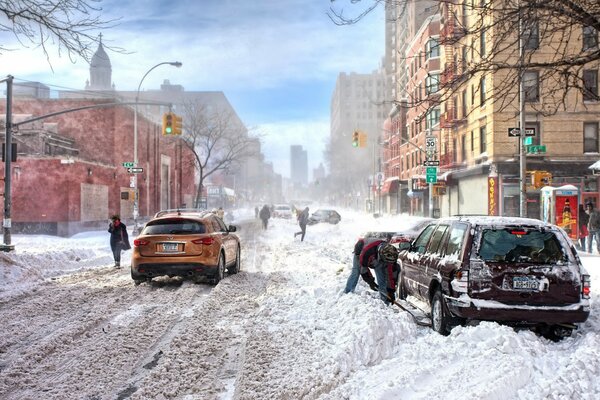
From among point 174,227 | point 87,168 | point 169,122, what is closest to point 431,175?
point 169,122

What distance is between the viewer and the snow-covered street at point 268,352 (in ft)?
16.7

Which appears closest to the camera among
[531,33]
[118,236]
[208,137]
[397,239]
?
[531,33]

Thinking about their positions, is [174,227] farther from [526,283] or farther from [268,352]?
[526,283]

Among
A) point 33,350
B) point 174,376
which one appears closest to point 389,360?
point 174,376

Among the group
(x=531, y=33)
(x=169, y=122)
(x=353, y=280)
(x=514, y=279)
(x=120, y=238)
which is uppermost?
(x=169, y=122)

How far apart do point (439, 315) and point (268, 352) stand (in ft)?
→ 8.15

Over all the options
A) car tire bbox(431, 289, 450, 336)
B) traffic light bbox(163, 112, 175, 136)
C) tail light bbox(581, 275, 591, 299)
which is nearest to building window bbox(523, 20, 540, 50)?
tail light bbox(581, 275, 591, 299)

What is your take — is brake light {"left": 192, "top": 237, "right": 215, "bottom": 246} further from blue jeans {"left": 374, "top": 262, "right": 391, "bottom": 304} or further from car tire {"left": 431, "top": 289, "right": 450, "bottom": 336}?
car tire {"left": 431, "top": 289, "right": 450, "bottom": 336}

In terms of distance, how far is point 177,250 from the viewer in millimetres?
→ 12125

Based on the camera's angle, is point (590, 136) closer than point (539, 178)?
No

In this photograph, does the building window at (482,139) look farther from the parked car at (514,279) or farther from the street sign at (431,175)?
the parked car at (514,279)

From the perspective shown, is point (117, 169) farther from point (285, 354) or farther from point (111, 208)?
point (285, 354)

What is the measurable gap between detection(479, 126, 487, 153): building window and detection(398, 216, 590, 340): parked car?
89.3ft

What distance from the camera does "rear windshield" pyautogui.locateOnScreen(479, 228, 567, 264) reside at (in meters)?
6.93
